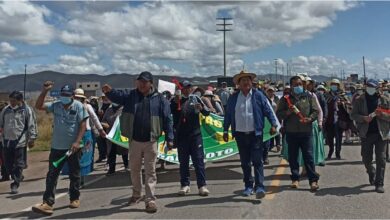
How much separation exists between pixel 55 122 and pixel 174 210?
2.33m

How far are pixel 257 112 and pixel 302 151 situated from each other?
4.43 feet

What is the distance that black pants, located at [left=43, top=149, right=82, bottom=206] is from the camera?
789cm

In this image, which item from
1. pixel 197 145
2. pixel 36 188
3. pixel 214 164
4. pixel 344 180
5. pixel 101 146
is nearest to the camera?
pixel 197 145

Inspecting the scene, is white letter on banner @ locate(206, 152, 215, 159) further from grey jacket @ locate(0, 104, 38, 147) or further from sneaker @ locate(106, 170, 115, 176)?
grey jacket @ locate(0, 104, 38, 147)

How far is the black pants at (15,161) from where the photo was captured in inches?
399

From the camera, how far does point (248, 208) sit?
7.56 m

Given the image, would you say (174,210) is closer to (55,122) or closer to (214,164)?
(55,122)

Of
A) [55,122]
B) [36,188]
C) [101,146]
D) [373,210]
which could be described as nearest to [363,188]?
[373,210]

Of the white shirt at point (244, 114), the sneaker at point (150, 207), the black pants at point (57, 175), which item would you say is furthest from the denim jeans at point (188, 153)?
the black pants at point (57, 175)

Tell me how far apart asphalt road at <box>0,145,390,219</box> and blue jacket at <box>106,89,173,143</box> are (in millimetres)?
1181

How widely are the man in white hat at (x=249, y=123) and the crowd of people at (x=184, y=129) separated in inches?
0.6

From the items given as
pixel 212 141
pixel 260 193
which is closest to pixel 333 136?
pixel 212 141

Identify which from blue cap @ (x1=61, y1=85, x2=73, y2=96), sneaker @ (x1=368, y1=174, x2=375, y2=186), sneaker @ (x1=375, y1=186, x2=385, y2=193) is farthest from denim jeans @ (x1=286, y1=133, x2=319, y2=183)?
blue cap @ (x1=61, y1=85, x2=73, y2=96)

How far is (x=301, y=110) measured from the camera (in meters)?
9.04
